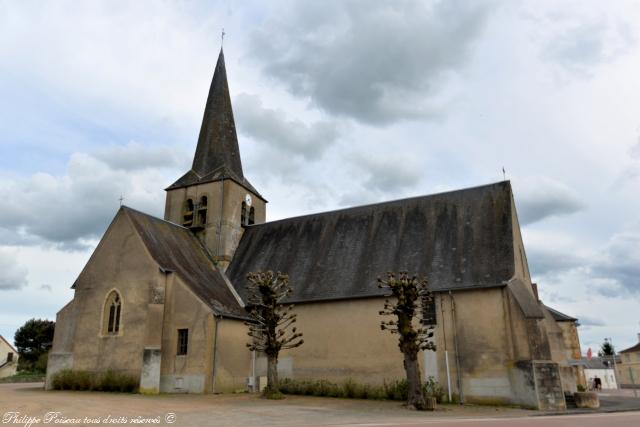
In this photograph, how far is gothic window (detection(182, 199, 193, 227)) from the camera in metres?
30.7

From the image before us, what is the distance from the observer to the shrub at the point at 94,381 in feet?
67.4

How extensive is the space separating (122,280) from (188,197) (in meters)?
9.24

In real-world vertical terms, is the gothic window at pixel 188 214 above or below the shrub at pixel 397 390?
above

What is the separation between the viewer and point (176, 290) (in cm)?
2248

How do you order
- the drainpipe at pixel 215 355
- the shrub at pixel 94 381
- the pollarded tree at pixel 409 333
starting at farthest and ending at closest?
1. the drainpipe at pixel 215 355
2. the shrub at pixel 94 381
3. the pollarded tree at pixel 409 333

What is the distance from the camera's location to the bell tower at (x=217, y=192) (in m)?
29.3

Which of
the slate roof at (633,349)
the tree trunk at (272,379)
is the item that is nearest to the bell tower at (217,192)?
the tree trunk at (272,379)

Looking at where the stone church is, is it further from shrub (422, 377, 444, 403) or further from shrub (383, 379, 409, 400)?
shrub (383, 379, 409, 400)

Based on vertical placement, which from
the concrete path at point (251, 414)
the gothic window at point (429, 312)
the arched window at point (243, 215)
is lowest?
the concrete path at point (251, 414)

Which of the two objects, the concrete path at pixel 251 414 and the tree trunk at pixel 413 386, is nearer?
the concrete path at pixel 251 414

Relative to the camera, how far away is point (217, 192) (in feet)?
98.7

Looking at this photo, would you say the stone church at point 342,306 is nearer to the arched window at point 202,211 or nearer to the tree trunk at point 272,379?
the arched window at point 202,211

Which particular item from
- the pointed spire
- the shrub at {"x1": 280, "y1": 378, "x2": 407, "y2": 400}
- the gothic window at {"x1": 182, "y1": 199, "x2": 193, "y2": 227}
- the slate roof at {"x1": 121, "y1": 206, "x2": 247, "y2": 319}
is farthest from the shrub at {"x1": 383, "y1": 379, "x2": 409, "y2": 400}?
the pointed spire

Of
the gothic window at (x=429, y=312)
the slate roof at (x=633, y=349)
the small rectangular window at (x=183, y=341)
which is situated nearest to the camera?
the gothic window at (x=429, y=312)
